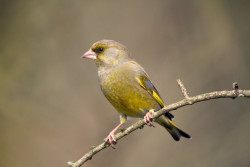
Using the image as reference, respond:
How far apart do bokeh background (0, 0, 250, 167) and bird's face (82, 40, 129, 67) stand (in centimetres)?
205

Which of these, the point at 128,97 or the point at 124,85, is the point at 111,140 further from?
the point at 124,85

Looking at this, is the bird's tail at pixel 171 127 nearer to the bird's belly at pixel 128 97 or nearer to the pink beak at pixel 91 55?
the bird's belly at pixel 128 97

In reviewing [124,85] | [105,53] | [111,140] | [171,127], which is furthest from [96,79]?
[111,140]

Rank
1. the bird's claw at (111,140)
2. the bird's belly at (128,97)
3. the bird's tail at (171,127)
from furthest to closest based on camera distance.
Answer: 1. the bird's tail at (171,127)
2. the bird's belly at (128,97)
3. the bird's claw at (111,140)

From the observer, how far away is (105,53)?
496 cm

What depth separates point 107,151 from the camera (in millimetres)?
6926

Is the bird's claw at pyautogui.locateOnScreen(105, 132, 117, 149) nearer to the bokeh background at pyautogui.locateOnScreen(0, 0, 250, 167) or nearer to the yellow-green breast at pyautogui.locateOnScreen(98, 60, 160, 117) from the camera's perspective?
the yellow-green breast at pyautogui.locateOnScreen(98, 60, 160, 117)

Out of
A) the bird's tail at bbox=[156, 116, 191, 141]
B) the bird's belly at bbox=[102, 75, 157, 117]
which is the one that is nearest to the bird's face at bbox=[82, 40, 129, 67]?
the bird's belly at bbox=[102, 75, 157, 117]

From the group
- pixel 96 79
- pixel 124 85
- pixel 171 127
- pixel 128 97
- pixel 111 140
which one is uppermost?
pixel 96 79

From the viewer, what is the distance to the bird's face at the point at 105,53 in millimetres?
4914

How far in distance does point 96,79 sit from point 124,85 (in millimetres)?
2898

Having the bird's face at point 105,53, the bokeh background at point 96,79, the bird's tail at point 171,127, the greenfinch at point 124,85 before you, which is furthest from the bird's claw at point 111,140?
the bokeh background at point 96,79

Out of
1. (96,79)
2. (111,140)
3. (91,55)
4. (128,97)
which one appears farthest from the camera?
(96,79)

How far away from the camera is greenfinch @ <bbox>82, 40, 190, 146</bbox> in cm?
453
